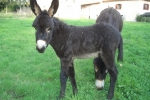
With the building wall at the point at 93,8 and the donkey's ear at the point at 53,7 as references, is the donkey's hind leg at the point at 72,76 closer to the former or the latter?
the donkey's ear at the point at 53,7

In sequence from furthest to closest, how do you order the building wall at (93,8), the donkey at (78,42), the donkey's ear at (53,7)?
the building wall at (93,8)
the donkey at (78,42)
the donkey's ear at (53,7)

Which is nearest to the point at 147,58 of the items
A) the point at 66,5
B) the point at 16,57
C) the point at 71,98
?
the point at 71,98

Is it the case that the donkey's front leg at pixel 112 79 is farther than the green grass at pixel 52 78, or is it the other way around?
the green grass at pixel 52 78

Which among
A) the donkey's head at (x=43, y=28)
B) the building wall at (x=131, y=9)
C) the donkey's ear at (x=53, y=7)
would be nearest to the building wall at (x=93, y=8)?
the building wall at (x=131, y=9)

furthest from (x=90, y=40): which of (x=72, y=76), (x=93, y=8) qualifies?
(x=93, y=8)

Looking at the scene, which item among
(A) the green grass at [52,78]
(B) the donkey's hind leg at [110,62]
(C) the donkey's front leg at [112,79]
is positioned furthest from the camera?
(A) the green grass at [52,78]

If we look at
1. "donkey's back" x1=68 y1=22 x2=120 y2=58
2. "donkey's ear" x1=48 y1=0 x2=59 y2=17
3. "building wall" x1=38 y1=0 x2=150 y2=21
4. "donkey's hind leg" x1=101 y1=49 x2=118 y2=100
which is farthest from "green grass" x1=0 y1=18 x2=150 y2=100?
"building wall" x1=38 y1=0 x2=150 y2=21

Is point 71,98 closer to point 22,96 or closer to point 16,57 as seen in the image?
point 22,96

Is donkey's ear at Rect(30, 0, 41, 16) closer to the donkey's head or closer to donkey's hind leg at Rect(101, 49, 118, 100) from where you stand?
the donkey's head

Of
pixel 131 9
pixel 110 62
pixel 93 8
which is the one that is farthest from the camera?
pixel 93 8

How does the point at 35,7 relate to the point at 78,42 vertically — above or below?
above

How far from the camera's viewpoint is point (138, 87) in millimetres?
4648

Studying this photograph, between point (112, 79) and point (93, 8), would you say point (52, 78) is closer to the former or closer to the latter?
point (112, 79)

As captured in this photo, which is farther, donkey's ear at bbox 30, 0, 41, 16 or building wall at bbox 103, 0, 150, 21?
building wall at bbox 103, 0, 150, 21
